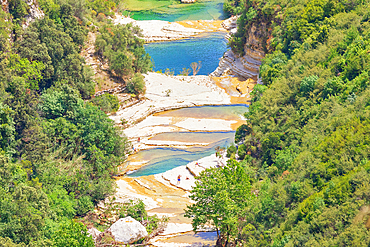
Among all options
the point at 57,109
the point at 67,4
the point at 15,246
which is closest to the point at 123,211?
the point at 15,246

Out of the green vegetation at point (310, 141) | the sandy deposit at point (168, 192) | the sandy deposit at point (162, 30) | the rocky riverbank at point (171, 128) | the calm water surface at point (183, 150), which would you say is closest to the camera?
the green vegetation at point (310, 141)

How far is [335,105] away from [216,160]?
794 inches

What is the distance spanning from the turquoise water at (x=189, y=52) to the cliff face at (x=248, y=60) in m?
5.76

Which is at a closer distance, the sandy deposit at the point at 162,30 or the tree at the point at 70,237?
the tree at the point at 70,237

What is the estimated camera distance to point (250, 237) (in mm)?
35656

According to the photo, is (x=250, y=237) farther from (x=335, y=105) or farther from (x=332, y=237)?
(x=335, y=105)

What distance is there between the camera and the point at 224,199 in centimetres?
3497

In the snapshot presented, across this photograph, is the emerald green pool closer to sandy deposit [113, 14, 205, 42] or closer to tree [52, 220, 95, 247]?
sandy deposit [113, 14, 205, 42]

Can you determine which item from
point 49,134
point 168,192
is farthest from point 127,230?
point 49,134

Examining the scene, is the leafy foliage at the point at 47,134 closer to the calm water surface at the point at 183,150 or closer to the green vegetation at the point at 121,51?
the calm water surface at the point at 183,150

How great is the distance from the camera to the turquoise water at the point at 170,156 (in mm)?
59625

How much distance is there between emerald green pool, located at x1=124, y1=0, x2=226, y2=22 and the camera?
147 meters

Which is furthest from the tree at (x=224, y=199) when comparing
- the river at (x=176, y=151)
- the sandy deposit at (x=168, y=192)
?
the sandy deposit at (x=168, y=192)

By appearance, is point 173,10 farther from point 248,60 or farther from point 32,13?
point 32,13
